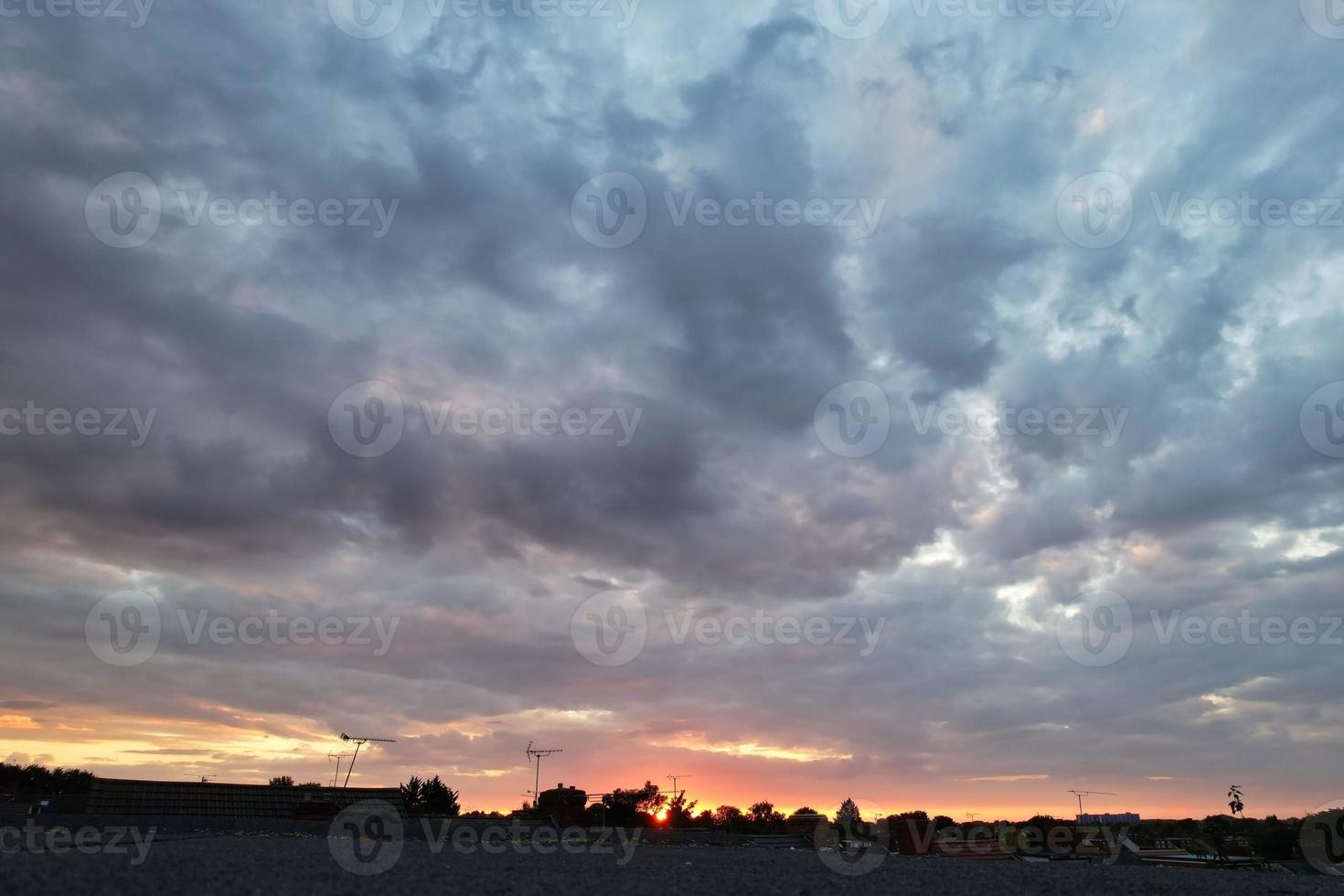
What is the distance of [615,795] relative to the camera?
467ft

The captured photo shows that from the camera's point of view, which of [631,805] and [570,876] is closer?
[570,876]

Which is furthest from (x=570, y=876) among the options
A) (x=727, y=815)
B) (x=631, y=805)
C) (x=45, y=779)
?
(x=45, y=779)

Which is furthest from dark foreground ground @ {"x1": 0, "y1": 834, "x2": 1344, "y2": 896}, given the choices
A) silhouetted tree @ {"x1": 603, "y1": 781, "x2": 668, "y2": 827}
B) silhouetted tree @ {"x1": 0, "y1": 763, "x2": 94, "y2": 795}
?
silhouetted tree @ {"x1": 0, "y1": 763, "x2": 94, "y2": 795}

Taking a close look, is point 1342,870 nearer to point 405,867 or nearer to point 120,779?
point 405,867

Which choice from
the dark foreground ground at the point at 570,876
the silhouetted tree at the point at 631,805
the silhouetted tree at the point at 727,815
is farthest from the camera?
the silhouetted tree at the point at 727,815

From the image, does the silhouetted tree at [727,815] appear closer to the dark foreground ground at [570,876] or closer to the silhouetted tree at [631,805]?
the silhouetted tree at [631,805]

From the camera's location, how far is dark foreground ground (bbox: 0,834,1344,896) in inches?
1020

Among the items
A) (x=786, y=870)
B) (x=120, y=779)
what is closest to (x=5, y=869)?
(x=786, y=870)

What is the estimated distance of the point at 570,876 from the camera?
33.6 m

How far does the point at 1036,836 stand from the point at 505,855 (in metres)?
93.8

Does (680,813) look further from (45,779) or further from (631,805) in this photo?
(45,779)

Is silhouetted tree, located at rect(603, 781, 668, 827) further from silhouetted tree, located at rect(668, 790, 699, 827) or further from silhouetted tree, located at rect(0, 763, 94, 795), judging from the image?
silhouetted tree, located at rect(0, 763, 94, 795)

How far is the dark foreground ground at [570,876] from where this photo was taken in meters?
25.9

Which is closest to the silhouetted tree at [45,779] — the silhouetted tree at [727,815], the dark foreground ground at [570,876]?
the silhouetted tree at [727,815]
